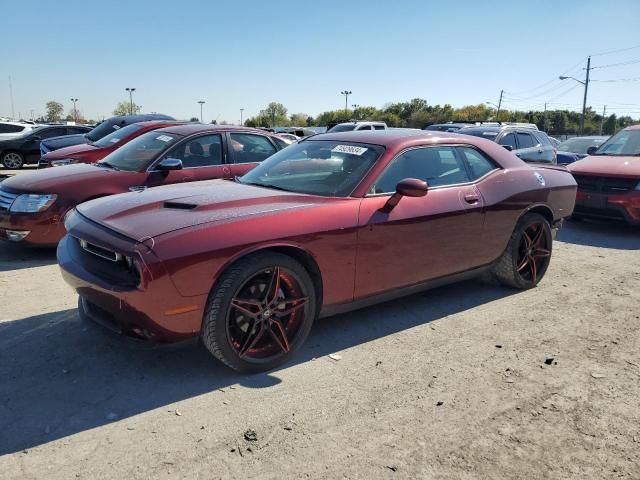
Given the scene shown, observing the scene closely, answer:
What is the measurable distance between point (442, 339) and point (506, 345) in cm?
47

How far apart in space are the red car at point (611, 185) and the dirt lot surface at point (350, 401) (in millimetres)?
4014

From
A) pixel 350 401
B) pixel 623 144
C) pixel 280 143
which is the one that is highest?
pixel 623 144

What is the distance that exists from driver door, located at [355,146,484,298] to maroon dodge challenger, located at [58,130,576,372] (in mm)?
11

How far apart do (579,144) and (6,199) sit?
1337 cm

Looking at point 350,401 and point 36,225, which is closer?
point 350,401

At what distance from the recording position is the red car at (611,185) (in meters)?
7.88

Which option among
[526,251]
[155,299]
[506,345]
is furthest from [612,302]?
[155,299]

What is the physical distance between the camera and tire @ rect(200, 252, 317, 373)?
3082mm

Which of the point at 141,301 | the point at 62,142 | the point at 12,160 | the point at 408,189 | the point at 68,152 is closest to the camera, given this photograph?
the point at 141,301

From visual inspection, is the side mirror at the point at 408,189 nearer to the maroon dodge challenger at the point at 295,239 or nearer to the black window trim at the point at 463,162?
the maroon dodge challenger at the point at 295,239

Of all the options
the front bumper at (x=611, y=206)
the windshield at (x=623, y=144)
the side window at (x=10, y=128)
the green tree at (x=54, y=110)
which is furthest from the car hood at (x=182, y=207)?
the green tree at (x=54, y=110)

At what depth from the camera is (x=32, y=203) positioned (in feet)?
18.5

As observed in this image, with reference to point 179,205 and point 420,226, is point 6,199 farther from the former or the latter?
point 420,226

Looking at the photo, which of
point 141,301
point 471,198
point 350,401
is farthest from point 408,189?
point 141,301
